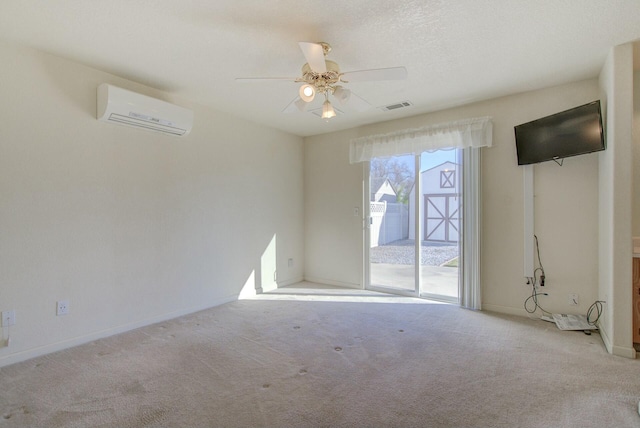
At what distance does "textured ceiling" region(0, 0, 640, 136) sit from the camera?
Result: 1983 mm

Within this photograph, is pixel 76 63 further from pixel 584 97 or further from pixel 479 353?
pixel 584 97

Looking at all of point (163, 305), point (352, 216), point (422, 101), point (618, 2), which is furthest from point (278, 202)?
point (618, 2)

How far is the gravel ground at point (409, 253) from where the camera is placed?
402cm

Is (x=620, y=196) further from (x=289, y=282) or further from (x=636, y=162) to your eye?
(x=289, y=282)

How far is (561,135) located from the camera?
2.93 metres

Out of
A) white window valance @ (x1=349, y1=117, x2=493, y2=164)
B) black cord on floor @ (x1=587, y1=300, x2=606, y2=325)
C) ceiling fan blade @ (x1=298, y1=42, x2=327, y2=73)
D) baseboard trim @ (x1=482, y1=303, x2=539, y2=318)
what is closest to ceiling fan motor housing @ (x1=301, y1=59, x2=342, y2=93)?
ceiling fan blade @ (x1=298, y1=42, x2=327, y2=73)

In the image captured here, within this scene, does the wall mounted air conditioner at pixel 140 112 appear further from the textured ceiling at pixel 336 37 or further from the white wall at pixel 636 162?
the white wall at pixel 636 162

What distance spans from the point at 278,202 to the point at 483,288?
293cm

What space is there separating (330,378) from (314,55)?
213cm

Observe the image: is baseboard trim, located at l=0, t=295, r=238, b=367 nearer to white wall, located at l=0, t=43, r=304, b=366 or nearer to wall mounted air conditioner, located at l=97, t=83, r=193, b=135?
white wall, located at l=0, t=43, r=304, b=366

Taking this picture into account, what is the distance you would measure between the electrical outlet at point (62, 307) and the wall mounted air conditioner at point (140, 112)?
5.22 ft

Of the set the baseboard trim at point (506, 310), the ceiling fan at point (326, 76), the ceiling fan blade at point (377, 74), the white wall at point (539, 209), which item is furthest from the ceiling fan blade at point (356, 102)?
the baseboard trim at point (506, 310)

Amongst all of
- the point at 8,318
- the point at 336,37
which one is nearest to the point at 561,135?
the point at 336,37

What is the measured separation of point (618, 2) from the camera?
194 centimetres
